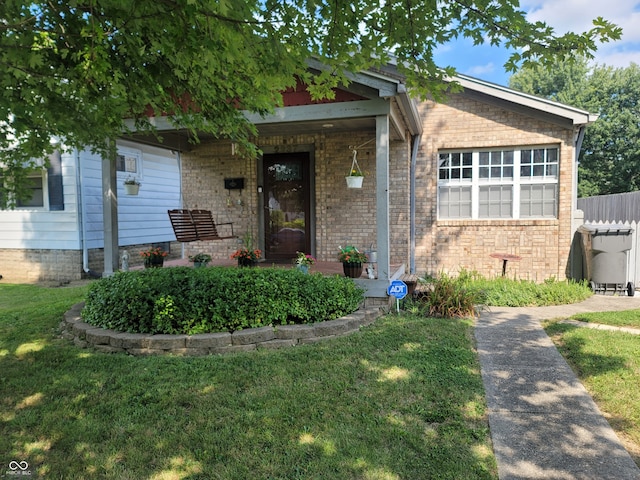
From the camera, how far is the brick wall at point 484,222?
859 centimetres

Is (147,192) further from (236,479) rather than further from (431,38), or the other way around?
(236,479)

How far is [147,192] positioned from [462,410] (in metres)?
10.5

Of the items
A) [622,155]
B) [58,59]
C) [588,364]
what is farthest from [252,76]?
[622,155]

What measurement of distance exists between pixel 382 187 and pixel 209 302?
2819mm

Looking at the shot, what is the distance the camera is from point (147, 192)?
37.8ft

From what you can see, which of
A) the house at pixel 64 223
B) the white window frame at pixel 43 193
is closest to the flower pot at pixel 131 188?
the house at pixel 64 223

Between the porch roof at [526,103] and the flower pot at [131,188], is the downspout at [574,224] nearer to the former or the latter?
the porch roof at [526,103]

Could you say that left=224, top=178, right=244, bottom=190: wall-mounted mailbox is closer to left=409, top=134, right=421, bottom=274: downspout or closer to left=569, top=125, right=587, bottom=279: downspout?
left=409, top=134, right=421, bottom=274: downspout

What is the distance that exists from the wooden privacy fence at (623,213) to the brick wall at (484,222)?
3.79ft

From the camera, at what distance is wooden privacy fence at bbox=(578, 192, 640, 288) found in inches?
326

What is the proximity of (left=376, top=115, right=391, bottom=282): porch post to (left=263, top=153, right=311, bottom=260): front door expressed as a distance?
3.30m

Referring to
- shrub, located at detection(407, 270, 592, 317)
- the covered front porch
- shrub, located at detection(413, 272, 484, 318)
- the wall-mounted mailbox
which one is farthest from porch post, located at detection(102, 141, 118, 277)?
shrub, located at detection(413, 272, 484, 318)

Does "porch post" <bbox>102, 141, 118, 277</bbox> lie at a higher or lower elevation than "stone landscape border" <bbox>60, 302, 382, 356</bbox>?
higher

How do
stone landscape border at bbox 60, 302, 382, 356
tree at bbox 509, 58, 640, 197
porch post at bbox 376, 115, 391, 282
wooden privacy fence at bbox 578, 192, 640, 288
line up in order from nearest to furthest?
1. stone landscape border at bbox 60, 302, 382, 356
2. porch post at bbox 376, 115, 391, 282
3. wooden privacy fence at bbox 578, 192, 640, 288
4. tree at bbox 509, 58, 640, 197
